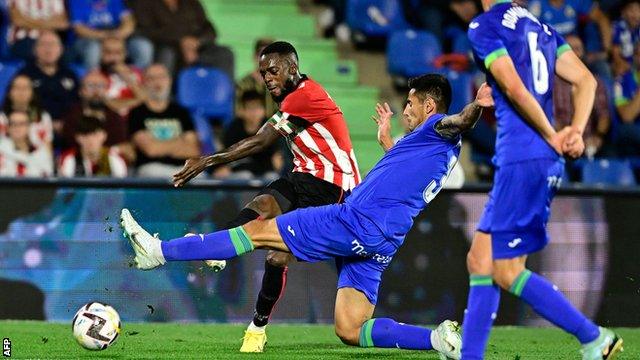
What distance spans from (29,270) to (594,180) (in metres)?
6.44

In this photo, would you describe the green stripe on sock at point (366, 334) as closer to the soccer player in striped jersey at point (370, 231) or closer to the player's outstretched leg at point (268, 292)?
the soccer player in striped jersey at point (370, 231)

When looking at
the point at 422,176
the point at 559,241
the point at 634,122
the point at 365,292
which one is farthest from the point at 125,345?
the point at 634,122

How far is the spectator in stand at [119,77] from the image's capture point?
42.6ft

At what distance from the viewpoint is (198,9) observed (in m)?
14.2

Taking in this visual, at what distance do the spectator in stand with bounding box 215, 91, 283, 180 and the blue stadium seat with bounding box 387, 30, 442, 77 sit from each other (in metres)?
2.30

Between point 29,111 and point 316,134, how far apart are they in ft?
16.3

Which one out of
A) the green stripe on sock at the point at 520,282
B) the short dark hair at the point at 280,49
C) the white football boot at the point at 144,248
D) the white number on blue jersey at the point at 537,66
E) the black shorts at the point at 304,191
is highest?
the white number on blue jersey at the point at 537,66

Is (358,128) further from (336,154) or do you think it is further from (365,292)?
(365,292)

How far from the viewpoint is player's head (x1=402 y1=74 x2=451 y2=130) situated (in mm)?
7172

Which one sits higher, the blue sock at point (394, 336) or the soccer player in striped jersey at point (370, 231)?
the soccer player in striped jersey at point (370, 231)

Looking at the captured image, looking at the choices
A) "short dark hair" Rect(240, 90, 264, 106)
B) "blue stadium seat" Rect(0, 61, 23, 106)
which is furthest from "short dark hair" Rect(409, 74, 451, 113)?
"blue stadium seat" Rect(0, 61, 23, 106)

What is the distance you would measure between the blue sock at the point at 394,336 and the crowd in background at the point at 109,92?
502 centimetres

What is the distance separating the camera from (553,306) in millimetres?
5836

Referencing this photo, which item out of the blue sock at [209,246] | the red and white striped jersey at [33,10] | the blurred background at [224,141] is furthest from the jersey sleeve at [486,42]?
the red and white striped jersey at [33,10]
